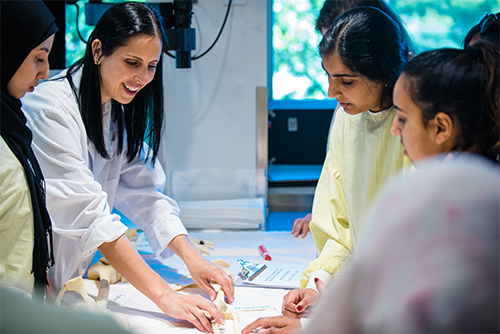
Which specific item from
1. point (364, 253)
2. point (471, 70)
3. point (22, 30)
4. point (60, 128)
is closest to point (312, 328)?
point (364, 253)

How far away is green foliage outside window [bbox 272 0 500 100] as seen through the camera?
3512 millimetres

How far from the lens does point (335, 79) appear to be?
1191 mm

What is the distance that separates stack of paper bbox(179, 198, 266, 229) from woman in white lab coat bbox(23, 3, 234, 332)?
0.49m

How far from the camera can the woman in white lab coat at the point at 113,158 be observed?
50.6 inches

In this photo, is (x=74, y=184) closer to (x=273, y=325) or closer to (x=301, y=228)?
(x=273, y=325)

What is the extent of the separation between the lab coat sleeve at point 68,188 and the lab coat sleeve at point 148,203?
28 cm

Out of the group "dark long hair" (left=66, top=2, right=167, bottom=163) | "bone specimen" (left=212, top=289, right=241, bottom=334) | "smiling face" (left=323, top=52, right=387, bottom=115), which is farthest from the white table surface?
"smiling face" (left=323, top=52, right=387, bottom=115)

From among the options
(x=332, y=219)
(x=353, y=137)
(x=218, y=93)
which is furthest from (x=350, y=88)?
(x=218, y=93)

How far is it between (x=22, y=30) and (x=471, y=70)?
95cm

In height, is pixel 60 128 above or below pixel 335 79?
below

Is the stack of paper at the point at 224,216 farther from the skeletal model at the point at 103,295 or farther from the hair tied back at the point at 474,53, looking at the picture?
the hair tied back at the point at 474,53

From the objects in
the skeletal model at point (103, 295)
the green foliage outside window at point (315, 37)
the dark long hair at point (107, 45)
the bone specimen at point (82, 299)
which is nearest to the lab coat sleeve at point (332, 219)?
the skeletal model at point (103, 295)

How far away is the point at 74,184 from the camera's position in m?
1.29

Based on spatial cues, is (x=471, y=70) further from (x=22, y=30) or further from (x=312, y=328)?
(x=22, y=30)
